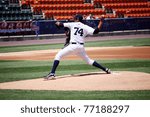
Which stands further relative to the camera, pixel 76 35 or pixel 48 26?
pixel 48 26

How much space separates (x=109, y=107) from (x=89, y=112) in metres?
0.33

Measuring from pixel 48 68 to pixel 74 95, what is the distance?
4.33 meters

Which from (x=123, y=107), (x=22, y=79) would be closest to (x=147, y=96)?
(x=123, y=107)

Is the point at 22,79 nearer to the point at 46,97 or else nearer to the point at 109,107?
the point at 46,97

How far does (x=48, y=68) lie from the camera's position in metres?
11.2

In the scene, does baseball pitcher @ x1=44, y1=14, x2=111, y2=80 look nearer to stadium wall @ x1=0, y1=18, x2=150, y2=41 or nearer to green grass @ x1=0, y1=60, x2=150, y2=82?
green grass @ x1=0, y1=60, x2=150, y2=82

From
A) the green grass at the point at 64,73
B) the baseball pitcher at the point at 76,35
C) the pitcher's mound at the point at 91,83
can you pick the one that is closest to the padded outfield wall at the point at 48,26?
the green grass at the point at 64,73

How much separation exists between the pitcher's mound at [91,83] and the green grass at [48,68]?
2.64 ft

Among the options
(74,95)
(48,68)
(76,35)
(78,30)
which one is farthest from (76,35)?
(48,68)

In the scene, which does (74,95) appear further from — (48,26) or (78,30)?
(48,26)

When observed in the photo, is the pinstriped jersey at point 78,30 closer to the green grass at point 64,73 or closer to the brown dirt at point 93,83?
the brown dirt at point 93,83

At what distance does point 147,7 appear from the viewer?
33.8 m

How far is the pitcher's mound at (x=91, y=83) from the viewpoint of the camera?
25.5 feet

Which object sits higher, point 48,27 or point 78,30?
point 78,30
